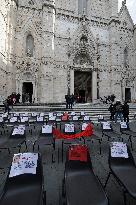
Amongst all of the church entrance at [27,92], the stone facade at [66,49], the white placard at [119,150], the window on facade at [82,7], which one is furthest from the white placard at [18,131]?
the window on facade at [82,7]

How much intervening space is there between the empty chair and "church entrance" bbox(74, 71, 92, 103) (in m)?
30.0

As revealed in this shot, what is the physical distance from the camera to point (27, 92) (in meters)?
32.1

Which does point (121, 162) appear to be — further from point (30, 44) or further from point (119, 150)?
point (30, 44)

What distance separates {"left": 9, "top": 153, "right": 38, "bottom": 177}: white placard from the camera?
4.04m

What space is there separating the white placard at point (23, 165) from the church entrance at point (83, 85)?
30.7 metres

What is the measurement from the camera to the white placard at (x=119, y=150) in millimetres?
5164

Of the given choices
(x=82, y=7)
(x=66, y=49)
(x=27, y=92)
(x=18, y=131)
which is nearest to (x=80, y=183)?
(x=18, y=131)

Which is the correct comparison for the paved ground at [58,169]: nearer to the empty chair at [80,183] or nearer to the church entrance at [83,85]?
the empty chair at [80,183]

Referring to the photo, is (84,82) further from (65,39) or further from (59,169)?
(59,169)

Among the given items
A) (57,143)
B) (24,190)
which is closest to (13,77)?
(57,143)

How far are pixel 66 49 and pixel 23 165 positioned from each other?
30.4m

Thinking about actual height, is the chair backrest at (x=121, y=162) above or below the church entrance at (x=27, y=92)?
below

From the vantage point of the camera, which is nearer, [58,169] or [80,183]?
[80,183]

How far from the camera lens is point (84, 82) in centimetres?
3528
